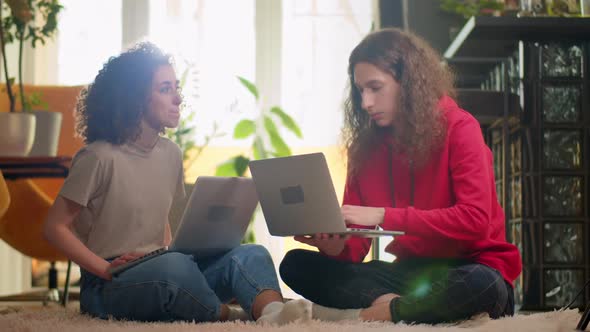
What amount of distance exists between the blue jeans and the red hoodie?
0.83 ft

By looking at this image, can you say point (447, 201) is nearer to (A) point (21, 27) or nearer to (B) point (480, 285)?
(B) point (480, 285)

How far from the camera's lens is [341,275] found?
1973 mm

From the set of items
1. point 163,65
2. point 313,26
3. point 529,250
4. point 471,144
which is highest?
point 313,26

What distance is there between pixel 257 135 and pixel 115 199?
2.66m

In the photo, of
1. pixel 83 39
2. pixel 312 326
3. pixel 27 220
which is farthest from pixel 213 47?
pixel 312 326

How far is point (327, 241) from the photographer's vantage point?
1901 mm

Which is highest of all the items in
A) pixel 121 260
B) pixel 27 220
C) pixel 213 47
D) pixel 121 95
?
pixel 213 47

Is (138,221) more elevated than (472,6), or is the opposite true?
(472,6)

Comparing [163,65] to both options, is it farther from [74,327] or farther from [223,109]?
[223,109]

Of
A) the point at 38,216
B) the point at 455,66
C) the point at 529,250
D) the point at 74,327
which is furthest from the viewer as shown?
the point at 455,66

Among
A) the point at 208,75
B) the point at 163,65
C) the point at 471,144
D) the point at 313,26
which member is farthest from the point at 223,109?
the point at 471,144

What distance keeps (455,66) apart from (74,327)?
2201 millimetres

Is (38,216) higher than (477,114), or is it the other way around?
(477,114)

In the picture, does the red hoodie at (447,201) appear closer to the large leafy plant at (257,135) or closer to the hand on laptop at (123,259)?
the hand on laptop at (123,259)
